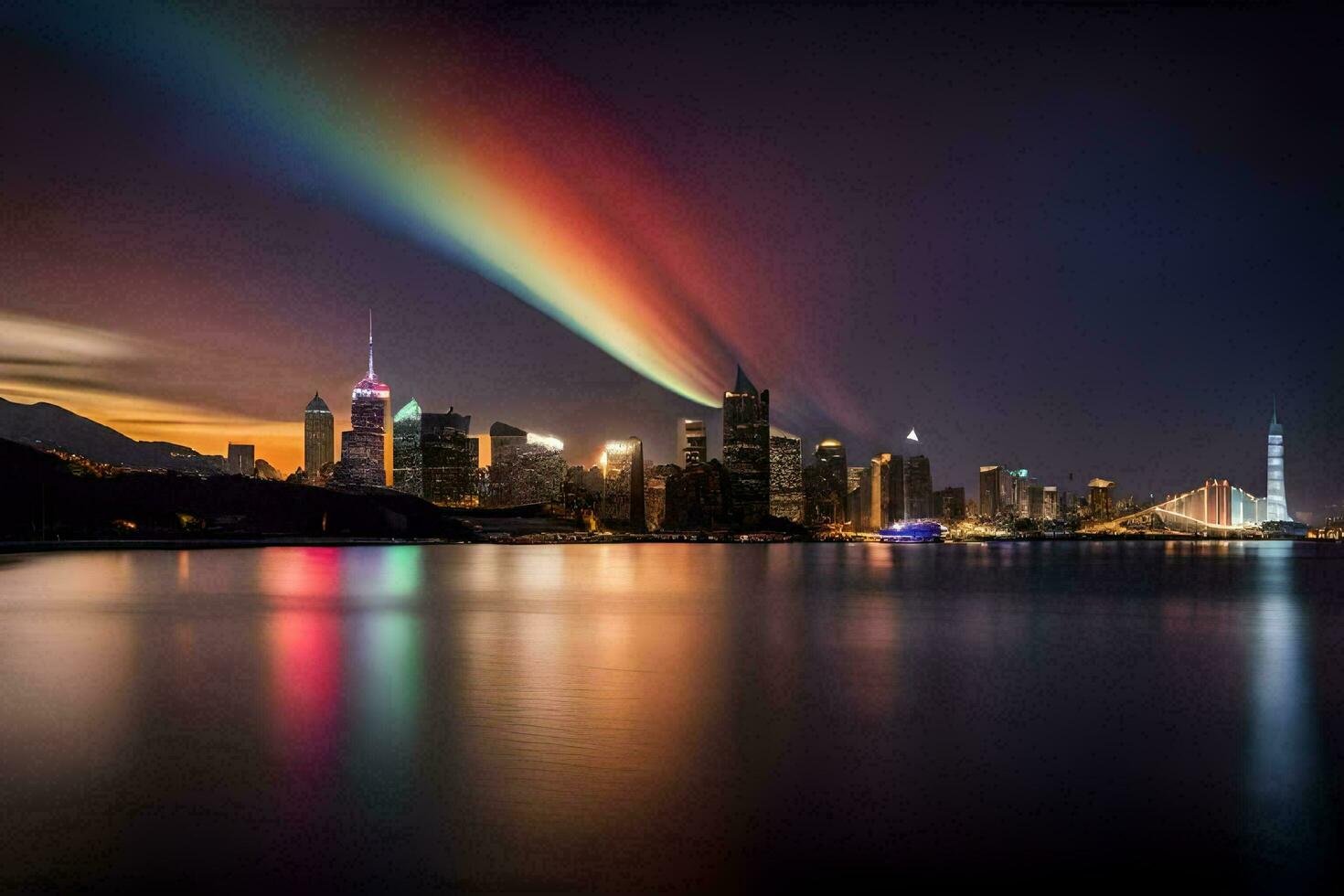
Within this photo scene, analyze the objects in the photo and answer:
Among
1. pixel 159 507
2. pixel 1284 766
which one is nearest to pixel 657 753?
pixel 1284 766

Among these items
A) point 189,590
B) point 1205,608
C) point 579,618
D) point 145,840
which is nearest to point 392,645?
point 579,618

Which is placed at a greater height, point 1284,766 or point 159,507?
point 159,507

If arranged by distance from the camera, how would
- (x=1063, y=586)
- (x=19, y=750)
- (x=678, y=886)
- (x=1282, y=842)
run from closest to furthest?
(x=678, y=886) → (x=1282, y=842) → (x=19, y=750) → (x=1063, y=586)

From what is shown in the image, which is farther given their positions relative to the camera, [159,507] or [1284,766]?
[159,507]

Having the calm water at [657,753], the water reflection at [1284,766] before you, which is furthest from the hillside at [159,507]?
the water reflection at [1284,766]

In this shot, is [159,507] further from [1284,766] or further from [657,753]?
[1284,766]

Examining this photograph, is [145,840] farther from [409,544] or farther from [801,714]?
[409,544]

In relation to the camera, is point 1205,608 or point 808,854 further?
point 1205,608

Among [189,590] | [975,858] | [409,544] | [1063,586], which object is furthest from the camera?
[409,544]

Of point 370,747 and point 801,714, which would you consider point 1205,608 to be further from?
point 370,747
